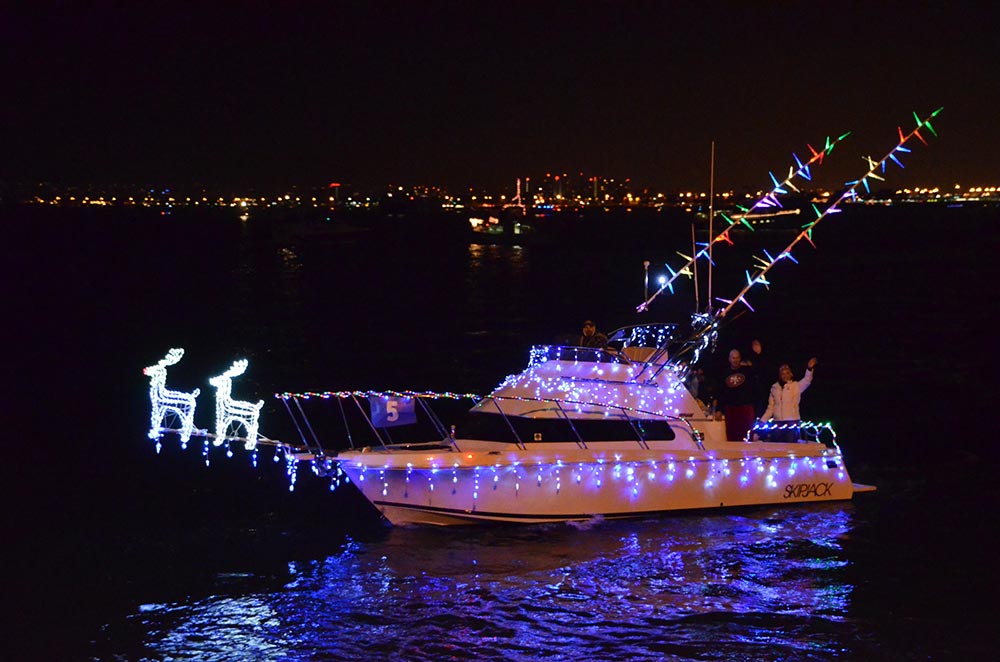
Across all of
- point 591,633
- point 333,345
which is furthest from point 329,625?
point 333,345

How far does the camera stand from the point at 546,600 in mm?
13547

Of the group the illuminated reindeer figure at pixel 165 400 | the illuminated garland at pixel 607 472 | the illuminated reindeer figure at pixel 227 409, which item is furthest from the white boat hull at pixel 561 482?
the illuminated reindeer figure at pixel 165 400

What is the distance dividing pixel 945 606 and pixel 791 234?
183671 millimetres

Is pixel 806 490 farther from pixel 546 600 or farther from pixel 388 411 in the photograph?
pixel 388 411

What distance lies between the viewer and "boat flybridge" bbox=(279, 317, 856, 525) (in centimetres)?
1559

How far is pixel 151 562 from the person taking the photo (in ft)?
49.8

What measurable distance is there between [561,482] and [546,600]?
8.22 feet


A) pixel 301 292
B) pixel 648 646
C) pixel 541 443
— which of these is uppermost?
pixel 301 292

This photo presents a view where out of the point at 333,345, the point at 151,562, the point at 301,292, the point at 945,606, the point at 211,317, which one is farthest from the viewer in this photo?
the point at 301,292

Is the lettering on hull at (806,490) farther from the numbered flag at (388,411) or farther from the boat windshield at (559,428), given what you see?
the numbered flag at (388,411)

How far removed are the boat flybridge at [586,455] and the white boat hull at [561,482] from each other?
16mm

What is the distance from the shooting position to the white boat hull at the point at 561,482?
1553 centimetres

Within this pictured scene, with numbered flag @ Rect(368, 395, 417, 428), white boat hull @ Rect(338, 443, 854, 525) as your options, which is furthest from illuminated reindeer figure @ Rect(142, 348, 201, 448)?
numbered flag @ Rect(368, 395, 417, 428)

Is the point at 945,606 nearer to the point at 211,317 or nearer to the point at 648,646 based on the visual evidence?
the point at 648,646
